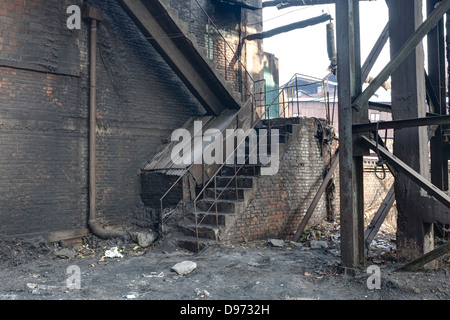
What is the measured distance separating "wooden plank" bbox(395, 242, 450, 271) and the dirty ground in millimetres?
143

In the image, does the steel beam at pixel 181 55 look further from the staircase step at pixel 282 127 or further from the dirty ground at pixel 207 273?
the dirty ground at pixel 207 273

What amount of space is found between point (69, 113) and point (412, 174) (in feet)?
22.5

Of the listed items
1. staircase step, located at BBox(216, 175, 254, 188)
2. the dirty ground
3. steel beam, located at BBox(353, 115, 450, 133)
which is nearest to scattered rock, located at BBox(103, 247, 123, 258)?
the dirty ground

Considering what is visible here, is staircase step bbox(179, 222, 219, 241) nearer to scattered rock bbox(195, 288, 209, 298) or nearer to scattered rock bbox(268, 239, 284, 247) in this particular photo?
scattered rock bbox(268, 239, 284, 247)

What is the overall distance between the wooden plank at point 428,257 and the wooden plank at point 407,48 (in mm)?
2116

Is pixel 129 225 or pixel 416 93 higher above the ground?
pixel 416 93

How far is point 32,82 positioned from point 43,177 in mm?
1970

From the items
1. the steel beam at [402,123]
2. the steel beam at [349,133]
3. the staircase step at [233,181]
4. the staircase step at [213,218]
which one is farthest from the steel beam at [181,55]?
the steel beam at [402,123]

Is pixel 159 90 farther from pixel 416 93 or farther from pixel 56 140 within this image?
pixel 416 93

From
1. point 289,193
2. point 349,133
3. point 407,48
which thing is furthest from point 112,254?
point 407,48

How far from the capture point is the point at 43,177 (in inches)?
316

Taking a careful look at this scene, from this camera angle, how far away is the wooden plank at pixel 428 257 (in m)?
4.68

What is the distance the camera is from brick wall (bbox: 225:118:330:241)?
321 inches
